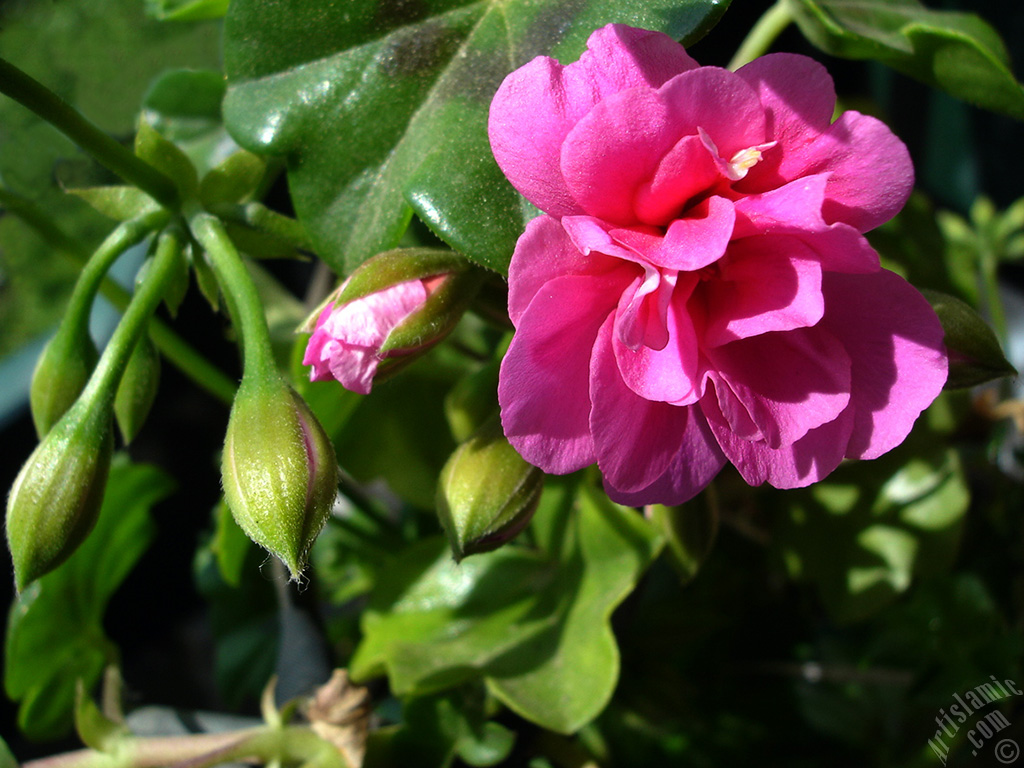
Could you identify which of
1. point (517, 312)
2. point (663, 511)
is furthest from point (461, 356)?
point (517, 312)

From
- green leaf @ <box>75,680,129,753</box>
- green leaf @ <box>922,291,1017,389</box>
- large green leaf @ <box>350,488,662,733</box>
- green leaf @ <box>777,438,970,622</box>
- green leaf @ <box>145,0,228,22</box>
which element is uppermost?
green leaf @ <box>145,0,228,22</box>

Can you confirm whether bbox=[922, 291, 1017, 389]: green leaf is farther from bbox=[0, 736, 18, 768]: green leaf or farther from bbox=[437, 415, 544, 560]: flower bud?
bbox=[0, 736, 18, 768]: green leaf

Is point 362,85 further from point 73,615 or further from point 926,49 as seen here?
point 73,615

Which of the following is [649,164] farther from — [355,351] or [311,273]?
[311,273]

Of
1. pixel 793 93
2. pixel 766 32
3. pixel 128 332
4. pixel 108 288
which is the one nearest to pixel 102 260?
pixel 128 332

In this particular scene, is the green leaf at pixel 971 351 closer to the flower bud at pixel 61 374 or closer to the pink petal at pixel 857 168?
the pink petal at pixel 857 168

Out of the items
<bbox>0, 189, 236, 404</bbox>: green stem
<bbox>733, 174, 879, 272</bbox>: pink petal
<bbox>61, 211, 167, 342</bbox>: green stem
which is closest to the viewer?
<bbox>733, 174, 879, 272</bbox>: pink petal

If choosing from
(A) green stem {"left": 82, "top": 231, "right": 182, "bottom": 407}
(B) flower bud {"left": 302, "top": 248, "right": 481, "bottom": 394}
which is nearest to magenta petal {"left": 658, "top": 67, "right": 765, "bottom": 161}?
(B) flower bud {"left": 302, "top": 248, "right": 481, "bottom": 394}
